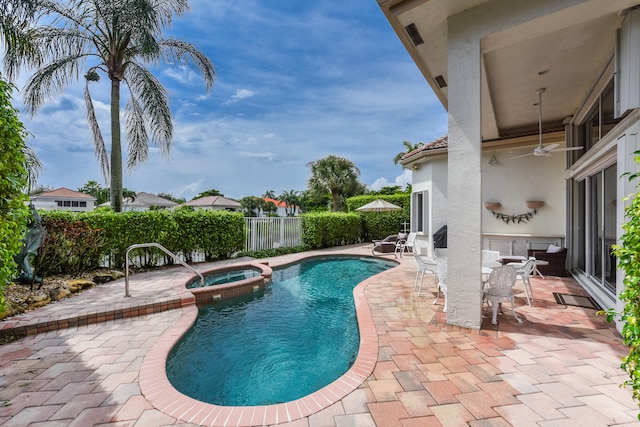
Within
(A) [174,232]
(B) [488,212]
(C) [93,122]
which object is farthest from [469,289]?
(C) [93,122]

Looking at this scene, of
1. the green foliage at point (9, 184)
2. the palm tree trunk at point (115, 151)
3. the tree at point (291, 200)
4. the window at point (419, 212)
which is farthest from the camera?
the tree at point (291, 200)

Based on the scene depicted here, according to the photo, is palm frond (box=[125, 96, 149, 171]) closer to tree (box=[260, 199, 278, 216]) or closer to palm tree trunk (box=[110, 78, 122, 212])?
palm tree trunk (box=[110, 78, 122, 212])

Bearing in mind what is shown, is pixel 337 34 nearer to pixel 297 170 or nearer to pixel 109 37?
pixel 109 37

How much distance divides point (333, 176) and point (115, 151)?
1802 cm

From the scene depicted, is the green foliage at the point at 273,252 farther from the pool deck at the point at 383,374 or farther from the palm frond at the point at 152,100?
the pool deck at the point at 383,374

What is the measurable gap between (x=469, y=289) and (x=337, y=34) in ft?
31.2

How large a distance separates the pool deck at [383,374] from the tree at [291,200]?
218 feet

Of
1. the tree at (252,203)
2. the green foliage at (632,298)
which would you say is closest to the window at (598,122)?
the green foliage at (632,298)

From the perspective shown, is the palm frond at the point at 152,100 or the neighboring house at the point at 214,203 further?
the neighboring house at the point at 214,203

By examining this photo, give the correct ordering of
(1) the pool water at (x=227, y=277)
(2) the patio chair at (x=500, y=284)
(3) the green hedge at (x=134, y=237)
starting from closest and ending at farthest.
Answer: (2) the patio chair at (x=500, y=284) → (3) the green hedge at (x=134, y=237) → (1) the pool water at (x=227, y=277)

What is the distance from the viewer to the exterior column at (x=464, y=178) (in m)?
4.19

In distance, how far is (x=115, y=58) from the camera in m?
9.96

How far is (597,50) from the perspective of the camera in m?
4.88

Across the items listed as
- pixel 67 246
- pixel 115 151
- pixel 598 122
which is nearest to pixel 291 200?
pixel 115 151
